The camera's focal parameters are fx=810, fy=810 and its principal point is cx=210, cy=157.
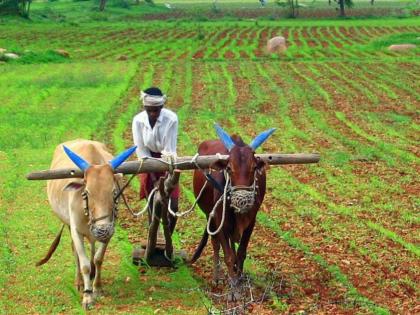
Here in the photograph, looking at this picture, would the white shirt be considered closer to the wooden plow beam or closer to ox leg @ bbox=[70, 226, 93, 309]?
the wooden plow beam

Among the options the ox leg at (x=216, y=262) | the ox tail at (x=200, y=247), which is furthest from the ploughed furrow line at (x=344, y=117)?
the ox leg at (x=216, y=262)

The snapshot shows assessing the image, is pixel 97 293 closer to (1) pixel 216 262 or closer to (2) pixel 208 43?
(1) pixel 216 262

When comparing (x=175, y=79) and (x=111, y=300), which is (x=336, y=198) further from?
(x=175, y=79)

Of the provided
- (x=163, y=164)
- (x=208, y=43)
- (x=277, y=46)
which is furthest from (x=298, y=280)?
(x=208, y=43)

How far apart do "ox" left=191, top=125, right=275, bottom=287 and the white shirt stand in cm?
52

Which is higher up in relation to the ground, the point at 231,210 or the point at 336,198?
the point at 231,210

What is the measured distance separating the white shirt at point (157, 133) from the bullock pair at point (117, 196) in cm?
42

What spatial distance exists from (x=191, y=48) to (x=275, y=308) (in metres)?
30.7

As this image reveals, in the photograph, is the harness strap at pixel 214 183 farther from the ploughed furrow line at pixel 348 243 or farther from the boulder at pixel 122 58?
the boulder at pixel 122 58

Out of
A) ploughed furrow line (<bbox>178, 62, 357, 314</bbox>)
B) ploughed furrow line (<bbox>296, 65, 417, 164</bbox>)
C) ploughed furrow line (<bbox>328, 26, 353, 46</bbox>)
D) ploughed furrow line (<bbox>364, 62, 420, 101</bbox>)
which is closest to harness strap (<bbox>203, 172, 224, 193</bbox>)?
ploughed furrow line (<bbox>178, 62, 357, 314</bbox>)

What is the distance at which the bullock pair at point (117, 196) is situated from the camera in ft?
25.2

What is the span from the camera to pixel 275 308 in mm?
7906

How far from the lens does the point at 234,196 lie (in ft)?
25.1

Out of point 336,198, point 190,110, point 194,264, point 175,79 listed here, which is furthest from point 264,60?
point 194,264
